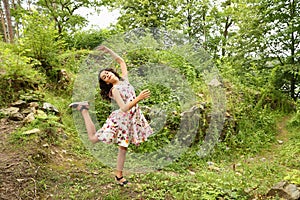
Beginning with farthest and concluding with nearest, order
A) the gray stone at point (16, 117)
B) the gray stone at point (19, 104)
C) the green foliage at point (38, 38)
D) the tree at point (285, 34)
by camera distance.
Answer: the tree at point (285, 34), the green foliage at point (38, 38), the gray stone at point (19, 104), the gray stone at point (16, 117)

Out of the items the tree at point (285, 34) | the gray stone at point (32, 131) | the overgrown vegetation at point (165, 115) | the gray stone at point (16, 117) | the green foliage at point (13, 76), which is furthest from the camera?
the tree at point (285, 34)

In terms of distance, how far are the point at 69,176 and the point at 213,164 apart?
8.82ft

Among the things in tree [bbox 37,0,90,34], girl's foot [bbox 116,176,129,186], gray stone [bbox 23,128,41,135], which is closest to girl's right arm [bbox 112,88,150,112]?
girl's foot [bbox 116,176,129,186]

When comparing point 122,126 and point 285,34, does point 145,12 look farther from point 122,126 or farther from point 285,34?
point 122,126

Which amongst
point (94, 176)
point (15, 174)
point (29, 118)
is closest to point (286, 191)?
point (94, 176)

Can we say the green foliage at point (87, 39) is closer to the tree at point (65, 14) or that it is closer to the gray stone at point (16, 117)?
the tree at point (65, 14)

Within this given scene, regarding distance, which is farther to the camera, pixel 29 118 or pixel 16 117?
pixel 16 117

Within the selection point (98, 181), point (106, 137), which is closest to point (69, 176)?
point (98, 181)

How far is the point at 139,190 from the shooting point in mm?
3375

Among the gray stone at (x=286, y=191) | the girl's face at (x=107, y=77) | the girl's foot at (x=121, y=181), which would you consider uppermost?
the girl's face at (x=107, y=77)

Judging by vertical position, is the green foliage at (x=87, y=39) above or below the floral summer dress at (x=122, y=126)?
above

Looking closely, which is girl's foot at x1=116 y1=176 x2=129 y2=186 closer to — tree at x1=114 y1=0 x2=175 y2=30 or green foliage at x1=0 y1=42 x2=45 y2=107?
green foliage at x1=0 y1=42 x2=45 y2=107

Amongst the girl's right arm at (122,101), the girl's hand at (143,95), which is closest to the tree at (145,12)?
the girl's right arm at (122,101)

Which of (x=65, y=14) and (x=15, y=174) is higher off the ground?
(x=65, y=14)
